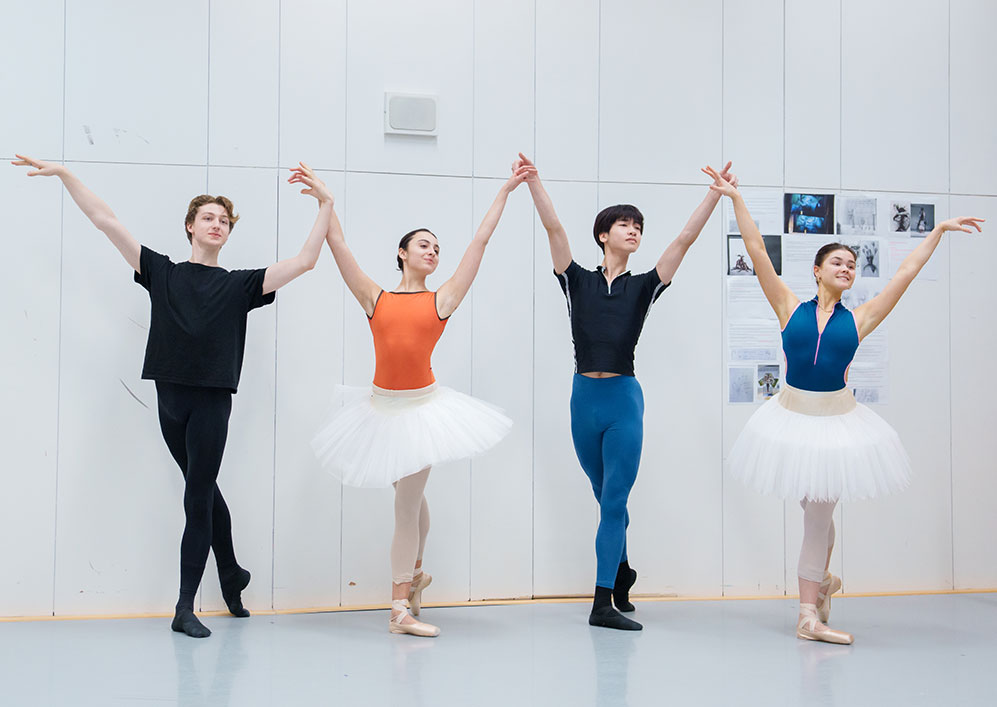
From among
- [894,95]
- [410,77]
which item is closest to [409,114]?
[410,77]

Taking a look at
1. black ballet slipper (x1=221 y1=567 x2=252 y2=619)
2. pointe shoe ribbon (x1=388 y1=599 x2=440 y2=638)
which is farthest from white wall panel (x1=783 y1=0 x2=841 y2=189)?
black ballet slipper (x1=221 y1=567 x2=252 y2=619)

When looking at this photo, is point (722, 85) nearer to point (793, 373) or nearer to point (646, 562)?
point (793, 373)

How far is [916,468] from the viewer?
4.32 m

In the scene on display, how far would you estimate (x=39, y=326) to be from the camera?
12.2ft

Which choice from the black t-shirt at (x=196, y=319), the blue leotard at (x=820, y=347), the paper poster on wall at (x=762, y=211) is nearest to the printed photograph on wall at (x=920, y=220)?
the paper poster on wall at (x=762, y=211)

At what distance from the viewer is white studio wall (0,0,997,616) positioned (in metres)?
3.75

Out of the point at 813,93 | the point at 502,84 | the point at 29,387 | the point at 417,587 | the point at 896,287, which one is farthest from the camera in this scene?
the point at 813,93

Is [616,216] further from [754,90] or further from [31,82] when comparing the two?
[31,82]

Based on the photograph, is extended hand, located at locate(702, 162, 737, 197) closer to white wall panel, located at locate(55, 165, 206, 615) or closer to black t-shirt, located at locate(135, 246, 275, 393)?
black t-shirt, located at locate(135, 246, 275, 393)

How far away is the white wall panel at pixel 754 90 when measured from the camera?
4.22 m

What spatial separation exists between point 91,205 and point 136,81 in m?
0.89

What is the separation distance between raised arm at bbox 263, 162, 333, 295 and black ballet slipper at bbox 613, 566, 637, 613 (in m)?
1.89

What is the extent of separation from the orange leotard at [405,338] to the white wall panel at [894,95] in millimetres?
2376

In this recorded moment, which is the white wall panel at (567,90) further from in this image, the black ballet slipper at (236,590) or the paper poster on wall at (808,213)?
the black ballet slipper at (236,590)
